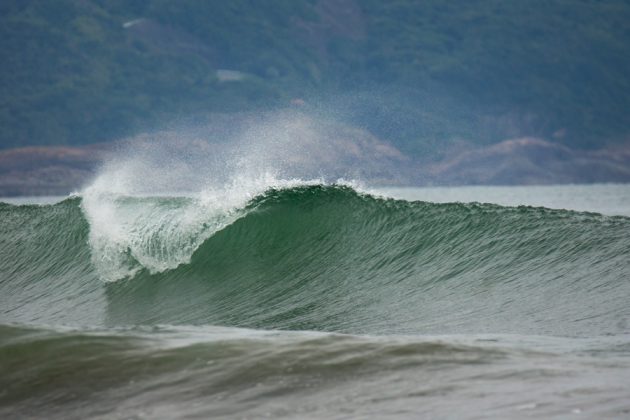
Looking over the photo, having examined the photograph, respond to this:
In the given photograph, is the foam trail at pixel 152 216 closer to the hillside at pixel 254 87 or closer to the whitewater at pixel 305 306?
the whitewater at pixel 305 306

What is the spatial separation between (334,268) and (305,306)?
5.37 feet

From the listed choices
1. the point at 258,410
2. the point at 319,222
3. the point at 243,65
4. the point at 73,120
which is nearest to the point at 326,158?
the point at 73,120

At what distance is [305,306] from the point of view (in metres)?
11.3

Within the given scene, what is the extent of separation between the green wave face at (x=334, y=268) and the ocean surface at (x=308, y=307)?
33 mm

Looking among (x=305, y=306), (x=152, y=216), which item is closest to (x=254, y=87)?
→ (x=152, y=216)

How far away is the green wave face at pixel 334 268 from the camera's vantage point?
1009cm

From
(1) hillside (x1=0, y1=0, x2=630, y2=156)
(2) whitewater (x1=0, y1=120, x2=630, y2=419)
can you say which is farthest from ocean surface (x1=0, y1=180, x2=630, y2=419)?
(1) hillside (x1=0, y1=0, x2=630, y2=156)

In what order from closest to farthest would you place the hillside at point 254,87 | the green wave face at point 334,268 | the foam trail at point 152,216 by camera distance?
the green wave face at point 334,268 → the foam trail at point 152,216 → the hillside at point 254,87

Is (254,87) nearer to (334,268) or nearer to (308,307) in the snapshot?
(334,268)

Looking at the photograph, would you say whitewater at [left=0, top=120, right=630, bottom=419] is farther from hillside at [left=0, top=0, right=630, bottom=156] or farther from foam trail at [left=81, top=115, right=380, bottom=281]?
hillside at [left=0, top=0, right=630, bottom=156]

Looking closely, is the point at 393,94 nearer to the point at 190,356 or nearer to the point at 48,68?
the point at 48,68

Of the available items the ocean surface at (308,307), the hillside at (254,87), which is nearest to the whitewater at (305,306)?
the ocean surface at (308,307)

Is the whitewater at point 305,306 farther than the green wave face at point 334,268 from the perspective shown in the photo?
No

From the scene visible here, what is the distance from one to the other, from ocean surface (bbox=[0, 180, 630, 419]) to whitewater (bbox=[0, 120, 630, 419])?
Answer: 3cm
